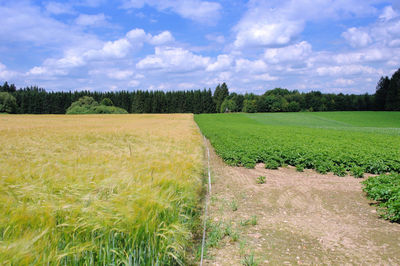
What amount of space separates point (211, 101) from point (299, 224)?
339 feet

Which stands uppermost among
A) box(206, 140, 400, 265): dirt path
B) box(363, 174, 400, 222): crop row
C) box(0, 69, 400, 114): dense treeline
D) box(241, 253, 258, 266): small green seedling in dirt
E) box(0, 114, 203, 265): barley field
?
box(0, 69, 400, 114): dense treeline

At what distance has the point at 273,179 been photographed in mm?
9766

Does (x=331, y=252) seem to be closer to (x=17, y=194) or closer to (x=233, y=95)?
(x=17, y=194)

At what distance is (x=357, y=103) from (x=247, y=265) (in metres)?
103

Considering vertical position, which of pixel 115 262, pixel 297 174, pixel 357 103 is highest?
pixel 357 103

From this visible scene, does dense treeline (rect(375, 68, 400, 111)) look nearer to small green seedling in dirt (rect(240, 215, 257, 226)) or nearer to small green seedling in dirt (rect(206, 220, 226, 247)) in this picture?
small green seedling in dirt (rect(240, 215, 257, 226))

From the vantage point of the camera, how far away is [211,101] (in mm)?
108000

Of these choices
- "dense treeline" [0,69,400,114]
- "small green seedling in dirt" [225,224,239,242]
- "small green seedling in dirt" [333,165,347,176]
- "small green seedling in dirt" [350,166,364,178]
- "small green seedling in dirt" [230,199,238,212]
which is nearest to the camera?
"small green seedling in dirt" [225,224,239,242]

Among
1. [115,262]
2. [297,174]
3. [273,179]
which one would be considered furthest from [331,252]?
[297,174]

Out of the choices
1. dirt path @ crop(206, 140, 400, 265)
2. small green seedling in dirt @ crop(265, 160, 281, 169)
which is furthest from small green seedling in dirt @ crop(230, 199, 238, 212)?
small green seedling in dirt @ crop(265, 160, 281, 169)

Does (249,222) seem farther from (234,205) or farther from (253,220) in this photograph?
(234,205)

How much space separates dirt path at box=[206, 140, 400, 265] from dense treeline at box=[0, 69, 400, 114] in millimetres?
89124

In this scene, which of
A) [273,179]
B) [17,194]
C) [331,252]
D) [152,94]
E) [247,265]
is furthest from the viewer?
[152,94]

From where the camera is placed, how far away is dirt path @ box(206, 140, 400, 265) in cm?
437
